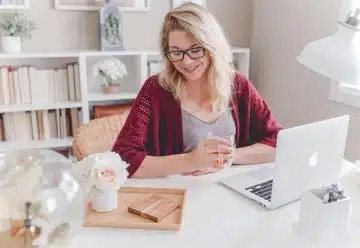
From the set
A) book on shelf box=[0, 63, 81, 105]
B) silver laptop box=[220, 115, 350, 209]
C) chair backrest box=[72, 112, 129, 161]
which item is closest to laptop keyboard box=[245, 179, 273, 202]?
silver laptop box=[220, 115, 350, 209]

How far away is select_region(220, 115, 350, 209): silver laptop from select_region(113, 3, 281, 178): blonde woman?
11.1 inches

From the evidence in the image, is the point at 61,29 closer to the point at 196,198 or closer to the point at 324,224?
the point at 196,198

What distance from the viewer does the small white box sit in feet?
3.38

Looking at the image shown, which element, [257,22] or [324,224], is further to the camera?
[257,22]

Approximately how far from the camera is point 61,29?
295 cm

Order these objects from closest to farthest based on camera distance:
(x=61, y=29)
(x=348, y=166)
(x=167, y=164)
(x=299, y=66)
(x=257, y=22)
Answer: (x=167, y=164) < (x=348, y=166) < (x=299, y=66) < (x=61, y=29) < (x=257, y=22)

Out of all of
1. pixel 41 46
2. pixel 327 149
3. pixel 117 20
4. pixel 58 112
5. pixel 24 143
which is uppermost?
pixel 117 20

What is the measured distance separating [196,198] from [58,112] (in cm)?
197

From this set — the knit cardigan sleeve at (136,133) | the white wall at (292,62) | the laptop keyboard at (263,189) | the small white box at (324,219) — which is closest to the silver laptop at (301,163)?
the laptop keyboard at (263,189)

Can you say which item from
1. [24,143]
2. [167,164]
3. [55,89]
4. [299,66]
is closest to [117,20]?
[55,89]

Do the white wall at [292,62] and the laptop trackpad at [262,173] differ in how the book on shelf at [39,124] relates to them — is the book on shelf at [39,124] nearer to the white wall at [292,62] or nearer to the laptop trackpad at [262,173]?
the white wall at [292,62]

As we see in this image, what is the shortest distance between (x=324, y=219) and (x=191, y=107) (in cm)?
80

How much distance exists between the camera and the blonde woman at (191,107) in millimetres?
1533

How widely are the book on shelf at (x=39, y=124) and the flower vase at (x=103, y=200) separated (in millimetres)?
1913
